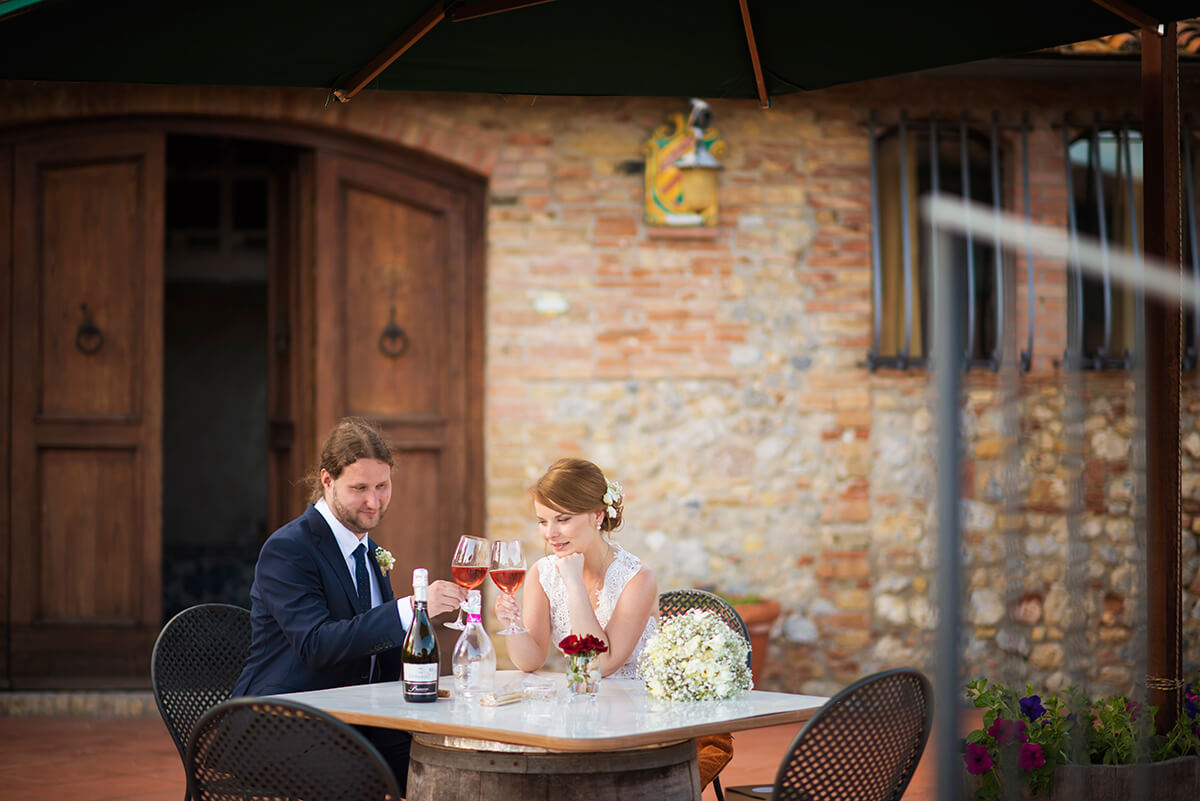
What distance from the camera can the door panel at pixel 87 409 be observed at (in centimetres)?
657

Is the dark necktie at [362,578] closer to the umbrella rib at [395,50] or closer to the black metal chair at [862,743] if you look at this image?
the umbrella rib at [395,50]

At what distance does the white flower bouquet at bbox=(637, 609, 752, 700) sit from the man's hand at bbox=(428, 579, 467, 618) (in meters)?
0.46

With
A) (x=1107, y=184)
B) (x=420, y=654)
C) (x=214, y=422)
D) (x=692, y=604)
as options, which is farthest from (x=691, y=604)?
(x=214, y=422)

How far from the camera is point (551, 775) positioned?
2.79 m

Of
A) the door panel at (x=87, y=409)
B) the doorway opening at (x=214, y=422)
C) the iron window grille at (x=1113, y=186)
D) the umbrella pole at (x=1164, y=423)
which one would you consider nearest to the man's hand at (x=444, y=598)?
the umbrella pole at (x=1164, y=423)

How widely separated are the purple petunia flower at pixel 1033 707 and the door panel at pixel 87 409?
4477 millimetres

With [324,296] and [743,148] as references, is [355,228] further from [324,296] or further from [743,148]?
[743,148]

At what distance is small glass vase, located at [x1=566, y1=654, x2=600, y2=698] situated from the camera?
3.14 meters

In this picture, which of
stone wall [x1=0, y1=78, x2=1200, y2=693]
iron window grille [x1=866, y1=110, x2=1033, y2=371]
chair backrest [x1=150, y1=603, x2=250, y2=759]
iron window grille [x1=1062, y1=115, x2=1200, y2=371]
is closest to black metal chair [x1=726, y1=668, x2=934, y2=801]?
chair backrest [x1=150, y1=603, x2=250, y2=759]

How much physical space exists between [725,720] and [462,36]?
201 cm

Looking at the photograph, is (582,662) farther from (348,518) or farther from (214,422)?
(214,422)

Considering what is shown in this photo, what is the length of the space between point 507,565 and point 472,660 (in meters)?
0.23

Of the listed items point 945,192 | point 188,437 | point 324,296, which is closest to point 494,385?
point 324,296

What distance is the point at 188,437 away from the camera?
12.0 metres
